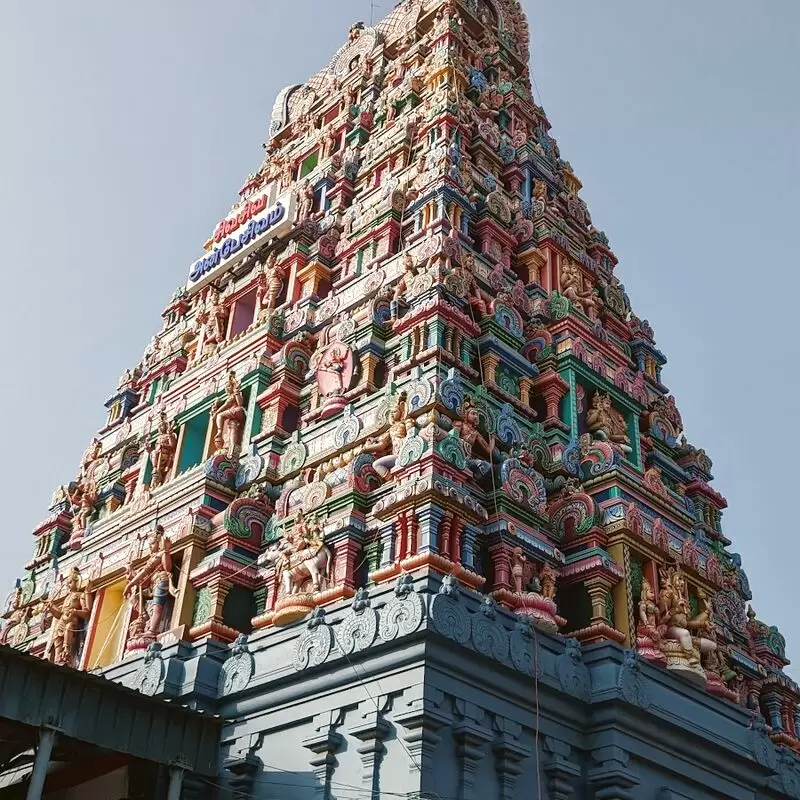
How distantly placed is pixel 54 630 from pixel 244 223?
1344cm

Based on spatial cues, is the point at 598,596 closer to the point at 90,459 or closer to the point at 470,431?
the point at 470,431

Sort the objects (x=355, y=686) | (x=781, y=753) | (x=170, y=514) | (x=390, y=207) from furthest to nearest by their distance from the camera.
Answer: (x=390, y=207), (x=170, y=514), (x=781, y=753), (x=355, y=686)

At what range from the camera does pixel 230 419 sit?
→ 24484 mm

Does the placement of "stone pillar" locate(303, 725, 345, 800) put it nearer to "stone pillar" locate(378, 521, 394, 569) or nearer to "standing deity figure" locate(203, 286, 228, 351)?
"stone pillar" locate(378, 521, 394, 569)

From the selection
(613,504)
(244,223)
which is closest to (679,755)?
(613,504)

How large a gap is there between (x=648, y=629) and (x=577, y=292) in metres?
10.4

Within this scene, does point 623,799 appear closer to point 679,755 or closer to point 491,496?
point 679,755

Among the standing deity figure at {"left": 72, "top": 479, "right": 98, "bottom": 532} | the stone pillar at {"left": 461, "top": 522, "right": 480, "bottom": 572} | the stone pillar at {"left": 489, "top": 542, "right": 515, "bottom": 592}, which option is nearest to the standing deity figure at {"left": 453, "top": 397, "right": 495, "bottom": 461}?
the stone pillar at {"left": 461, "top": 522, "right": 480, "bottom": 572}

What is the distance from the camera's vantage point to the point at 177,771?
661 inches

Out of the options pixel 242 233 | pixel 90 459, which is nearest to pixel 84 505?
pixel 90 459

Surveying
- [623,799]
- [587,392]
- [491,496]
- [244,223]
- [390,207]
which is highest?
[244,223]

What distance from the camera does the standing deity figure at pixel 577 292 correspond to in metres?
27.2

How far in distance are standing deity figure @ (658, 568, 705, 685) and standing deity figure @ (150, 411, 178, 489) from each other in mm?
11507

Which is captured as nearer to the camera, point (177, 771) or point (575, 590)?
point (177, 771)
